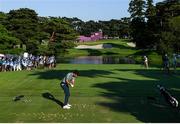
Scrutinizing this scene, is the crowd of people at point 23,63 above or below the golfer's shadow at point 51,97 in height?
above

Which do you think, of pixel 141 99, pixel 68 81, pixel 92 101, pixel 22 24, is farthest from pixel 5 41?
pixel 68 81

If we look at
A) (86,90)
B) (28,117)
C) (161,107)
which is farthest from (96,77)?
(28,117)

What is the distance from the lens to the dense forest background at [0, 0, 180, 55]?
75188 millimetres

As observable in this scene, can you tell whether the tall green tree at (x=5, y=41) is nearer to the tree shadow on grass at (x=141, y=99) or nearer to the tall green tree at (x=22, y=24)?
the tall green tree at (x=22, y=24)

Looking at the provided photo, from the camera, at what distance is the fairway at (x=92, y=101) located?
18.6m

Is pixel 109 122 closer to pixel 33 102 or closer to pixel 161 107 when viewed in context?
pixel 161 107

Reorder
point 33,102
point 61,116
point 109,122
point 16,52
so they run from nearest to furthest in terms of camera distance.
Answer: point 109,122 → point 61,116 → point 33,102 → point 16,52

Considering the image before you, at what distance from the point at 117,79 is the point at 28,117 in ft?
51.8

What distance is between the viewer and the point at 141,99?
2358 centimetres

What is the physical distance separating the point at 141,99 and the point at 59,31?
6786 centimetres

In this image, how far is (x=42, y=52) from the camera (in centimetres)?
7950

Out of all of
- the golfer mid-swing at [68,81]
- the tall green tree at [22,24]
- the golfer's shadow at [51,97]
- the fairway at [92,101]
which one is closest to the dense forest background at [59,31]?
the tall green tree at [22,24]

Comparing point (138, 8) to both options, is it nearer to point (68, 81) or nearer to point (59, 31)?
point (59, 31)

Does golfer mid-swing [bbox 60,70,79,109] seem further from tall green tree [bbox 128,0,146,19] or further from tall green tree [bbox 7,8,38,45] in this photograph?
tall green tree [bbox 128,0,146,19]
